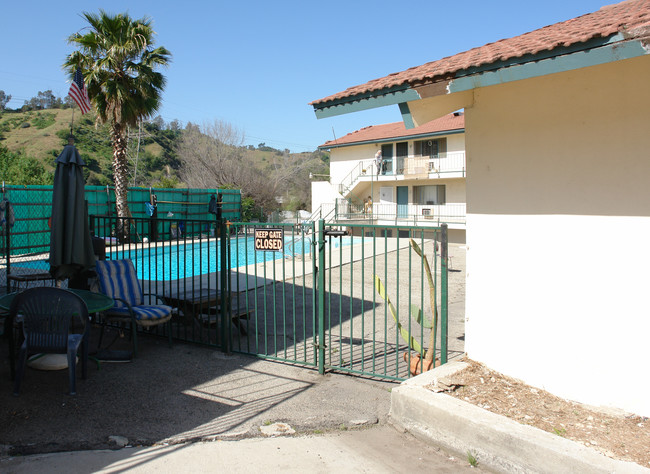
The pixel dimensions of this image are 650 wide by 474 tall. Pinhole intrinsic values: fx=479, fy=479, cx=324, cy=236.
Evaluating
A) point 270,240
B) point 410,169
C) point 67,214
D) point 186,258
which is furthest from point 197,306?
point 410,169

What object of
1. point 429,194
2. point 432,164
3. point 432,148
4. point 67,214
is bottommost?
point 67,214

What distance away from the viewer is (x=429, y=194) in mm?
33250

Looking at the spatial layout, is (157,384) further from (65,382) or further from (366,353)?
(366,353)

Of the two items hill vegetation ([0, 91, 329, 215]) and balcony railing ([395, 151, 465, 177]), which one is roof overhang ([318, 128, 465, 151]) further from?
hill vegetation ([0, 91, 329, 215])

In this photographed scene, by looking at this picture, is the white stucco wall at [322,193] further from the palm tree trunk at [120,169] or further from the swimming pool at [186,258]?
the palm tree trunk at [120,169]

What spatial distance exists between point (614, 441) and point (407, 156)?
31543 millimetres

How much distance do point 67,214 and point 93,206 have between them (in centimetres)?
1625

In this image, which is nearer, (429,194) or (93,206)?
(93,206)

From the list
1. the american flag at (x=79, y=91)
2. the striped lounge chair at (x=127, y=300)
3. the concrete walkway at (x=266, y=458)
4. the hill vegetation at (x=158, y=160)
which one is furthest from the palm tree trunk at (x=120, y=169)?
the concrete walkway at (x=266, y=458)

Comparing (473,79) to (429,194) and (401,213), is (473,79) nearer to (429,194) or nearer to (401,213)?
(429,194)

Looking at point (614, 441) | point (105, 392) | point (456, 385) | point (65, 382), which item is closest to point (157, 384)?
point (105, 392)

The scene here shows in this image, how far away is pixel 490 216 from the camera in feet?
15.0

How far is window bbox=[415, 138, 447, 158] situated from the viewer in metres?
32.1

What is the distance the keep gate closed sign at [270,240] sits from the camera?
5.65 m
